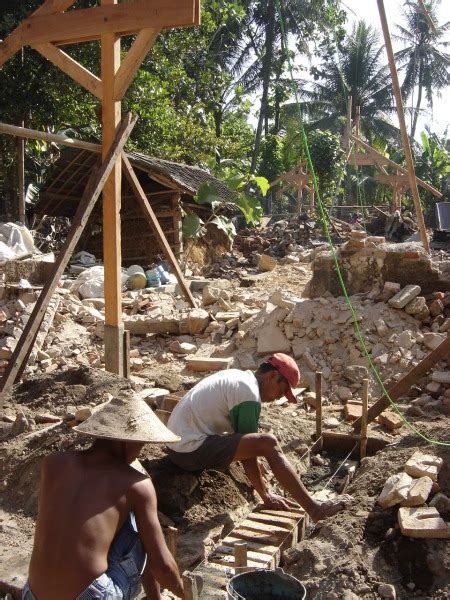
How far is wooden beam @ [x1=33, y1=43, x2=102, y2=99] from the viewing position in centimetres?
679

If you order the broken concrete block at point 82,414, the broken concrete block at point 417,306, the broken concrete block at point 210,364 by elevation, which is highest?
the broken concrete block at point 417,306

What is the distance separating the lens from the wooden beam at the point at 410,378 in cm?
587

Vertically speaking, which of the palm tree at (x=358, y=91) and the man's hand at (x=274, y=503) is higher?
the palm tree at (x=358, y=91)

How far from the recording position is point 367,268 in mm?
9836

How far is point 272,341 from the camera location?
947 centimetres

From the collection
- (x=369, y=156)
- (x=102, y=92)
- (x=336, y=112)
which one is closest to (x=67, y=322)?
(x=102, y=92)

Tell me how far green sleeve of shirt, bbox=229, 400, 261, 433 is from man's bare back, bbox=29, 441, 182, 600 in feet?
6.51

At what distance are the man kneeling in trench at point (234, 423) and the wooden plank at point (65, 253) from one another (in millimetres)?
1866

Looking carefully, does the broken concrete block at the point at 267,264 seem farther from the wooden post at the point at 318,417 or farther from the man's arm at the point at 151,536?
the man's arm at the point at 151,536

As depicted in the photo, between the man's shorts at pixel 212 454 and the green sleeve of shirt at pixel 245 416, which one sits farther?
the green sleeve of shirt at pixel 245 416

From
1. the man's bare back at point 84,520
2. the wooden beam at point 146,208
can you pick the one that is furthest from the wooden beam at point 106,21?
the man's bare back at point 84,520

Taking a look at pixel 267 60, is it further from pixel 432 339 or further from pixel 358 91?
pixel 432 339

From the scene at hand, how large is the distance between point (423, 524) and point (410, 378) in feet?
6.62

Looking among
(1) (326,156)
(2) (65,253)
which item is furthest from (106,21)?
(1) (326,156)
